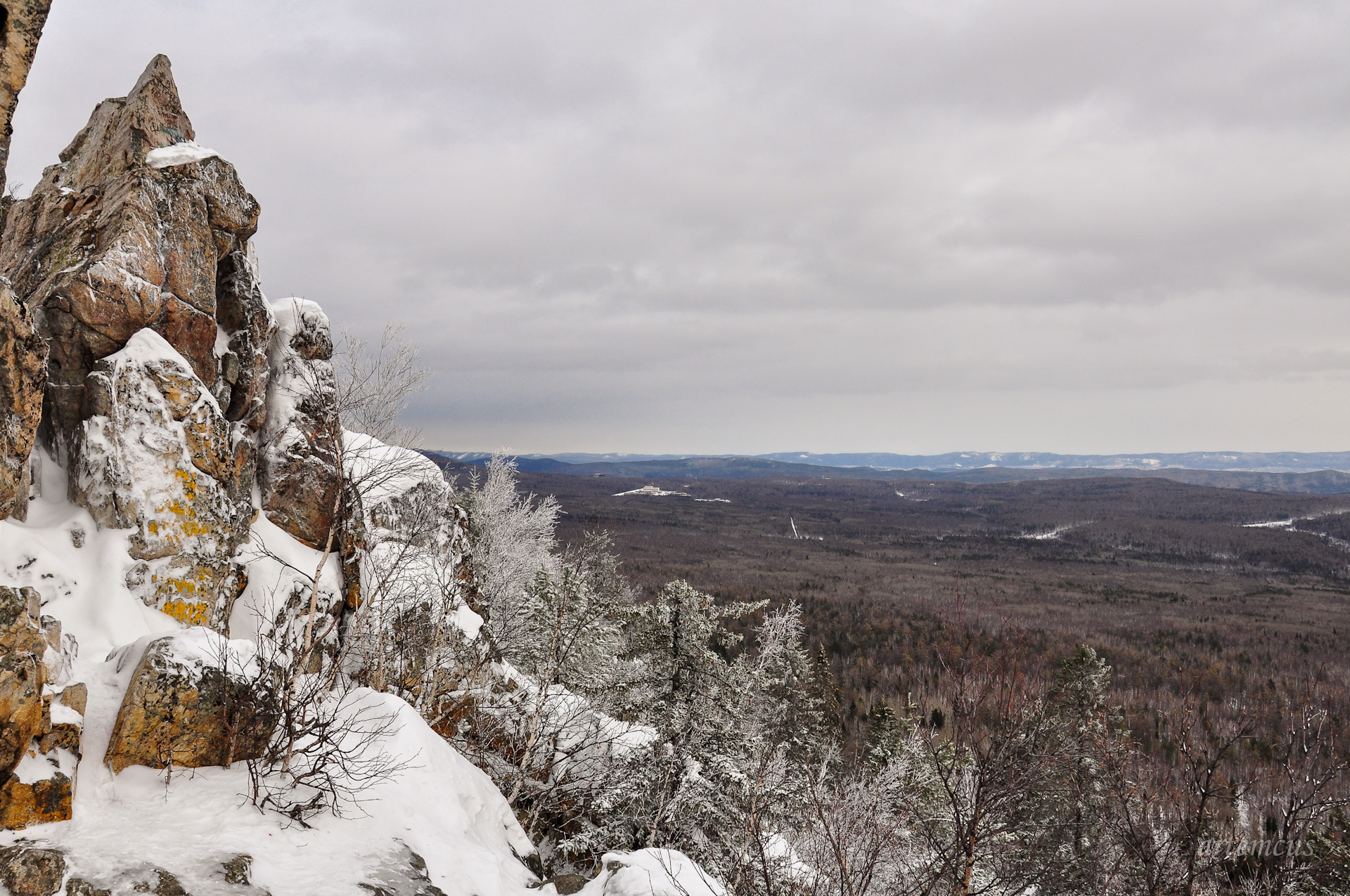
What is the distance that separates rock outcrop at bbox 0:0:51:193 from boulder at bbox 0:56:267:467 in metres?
4.68

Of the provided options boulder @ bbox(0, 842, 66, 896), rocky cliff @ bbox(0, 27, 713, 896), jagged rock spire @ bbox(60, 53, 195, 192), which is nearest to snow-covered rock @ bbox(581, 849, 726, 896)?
rocky cliff @ bbox(0, 27, 713, 896)

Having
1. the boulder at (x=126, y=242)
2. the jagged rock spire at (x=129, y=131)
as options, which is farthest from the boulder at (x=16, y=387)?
the jagged rock spire at (x=129, y=131)

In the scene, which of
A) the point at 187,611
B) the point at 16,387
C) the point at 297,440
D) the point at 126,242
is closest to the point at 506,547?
the point at 297,440

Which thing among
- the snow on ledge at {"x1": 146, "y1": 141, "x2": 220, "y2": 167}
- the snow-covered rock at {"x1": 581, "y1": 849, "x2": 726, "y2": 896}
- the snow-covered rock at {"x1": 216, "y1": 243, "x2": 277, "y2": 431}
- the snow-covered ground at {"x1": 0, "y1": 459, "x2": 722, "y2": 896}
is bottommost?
the snow-covered rock at {"x1": 581, "y1": 849, "x2": 726, "y2": 896}

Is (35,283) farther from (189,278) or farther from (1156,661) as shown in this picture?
(1156,661)

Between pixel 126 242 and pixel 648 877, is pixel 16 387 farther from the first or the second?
pixel 648 877

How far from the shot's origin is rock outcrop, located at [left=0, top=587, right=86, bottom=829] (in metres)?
5.81

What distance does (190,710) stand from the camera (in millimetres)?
7379

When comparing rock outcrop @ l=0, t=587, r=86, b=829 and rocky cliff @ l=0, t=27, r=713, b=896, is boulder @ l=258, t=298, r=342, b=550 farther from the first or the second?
rock outcrop @ l=0, t=587, r=86, b=829

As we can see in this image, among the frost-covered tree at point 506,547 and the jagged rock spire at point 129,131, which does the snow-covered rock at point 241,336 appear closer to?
the jagged rock spire at point 129,131

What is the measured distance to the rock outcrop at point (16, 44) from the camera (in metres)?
6.80

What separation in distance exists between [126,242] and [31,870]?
1064 cm

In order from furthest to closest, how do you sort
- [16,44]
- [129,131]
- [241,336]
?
[241,336] < [129,131] < [16,44]

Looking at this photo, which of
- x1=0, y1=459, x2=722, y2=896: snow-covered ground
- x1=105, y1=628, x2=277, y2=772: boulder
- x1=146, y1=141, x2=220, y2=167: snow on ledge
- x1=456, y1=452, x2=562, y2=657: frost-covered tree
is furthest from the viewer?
x1=456, y1=452, x2=562, y2=657: frost-covered tree
